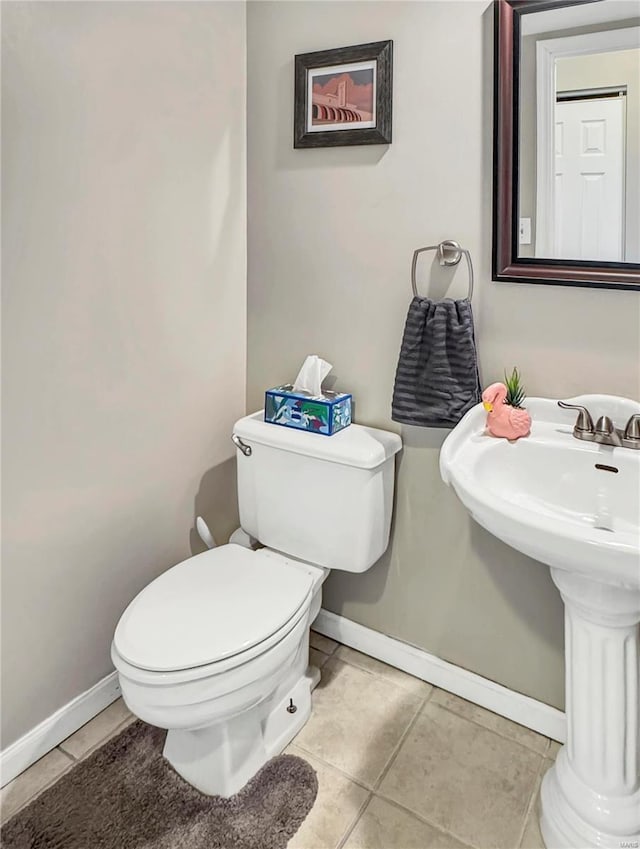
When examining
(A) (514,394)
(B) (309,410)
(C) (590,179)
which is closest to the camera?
(C) (590,179)

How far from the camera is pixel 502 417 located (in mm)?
1419

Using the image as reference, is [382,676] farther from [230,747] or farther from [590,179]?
[590,179]

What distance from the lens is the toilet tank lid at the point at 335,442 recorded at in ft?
5.28

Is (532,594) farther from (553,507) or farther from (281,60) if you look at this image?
(281,60)

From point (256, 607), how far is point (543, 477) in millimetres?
709

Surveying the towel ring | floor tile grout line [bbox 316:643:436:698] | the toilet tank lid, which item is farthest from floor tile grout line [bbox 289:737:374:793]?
the towel ring

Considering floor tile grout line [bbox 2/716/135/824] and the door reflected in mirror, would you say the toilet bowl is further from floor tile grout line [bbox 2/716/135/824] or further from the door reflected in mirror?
the door reflected in mirror

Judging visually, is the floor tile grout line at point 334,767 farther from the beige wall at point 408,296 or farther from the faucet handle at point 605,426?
the faucet handle at point 605,426

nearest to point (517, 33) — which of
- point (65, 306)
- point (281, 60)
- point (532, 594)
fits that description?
point (281, 60)

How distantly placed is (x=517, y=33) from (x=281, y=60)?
2.26 ft

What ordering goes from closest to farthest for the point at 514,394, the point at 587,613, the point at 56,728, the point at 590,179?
the point at 587,613 < the point at 590,179 < the point at 514,394 < the point at 56,728

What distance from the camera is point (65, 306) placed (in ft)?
4.84

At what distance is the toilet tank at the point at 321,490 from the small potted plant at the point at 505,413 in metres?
0.32

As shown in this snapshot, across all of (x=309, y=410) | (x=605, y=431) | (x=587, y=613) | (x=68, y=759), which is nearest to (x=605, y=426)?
(x=605, y=431)
